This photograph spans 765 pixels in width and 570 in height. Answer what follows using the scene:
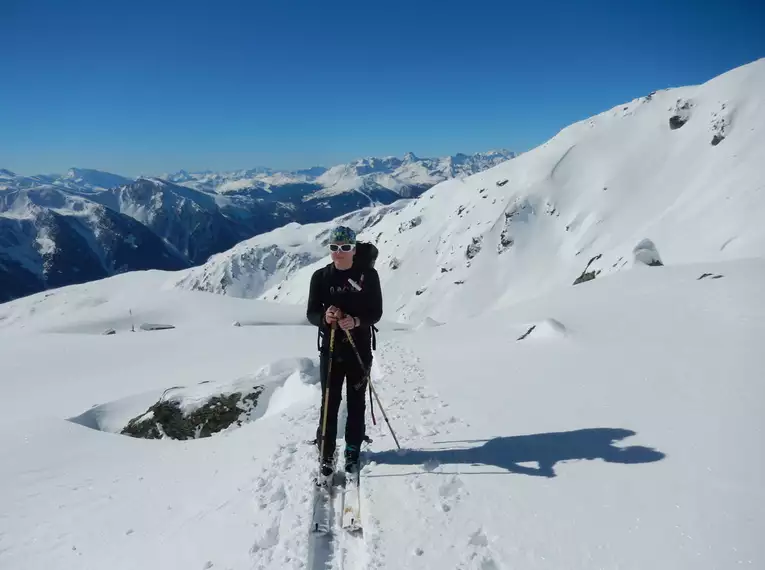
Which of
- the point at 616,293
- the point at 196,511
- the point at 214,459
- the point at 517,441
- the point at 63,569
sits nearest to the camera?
the point at 63,569

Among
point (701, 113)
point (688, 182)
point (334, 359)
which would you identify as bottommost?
point (334, 359)

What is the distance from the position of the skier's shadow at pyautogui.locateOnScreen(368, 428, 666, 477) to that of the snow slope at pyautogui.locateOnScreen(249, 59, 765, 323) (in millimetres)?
44571

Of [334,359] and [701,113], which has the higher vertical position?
[701,113]

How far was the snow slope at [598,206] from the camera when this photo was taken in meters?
58.5

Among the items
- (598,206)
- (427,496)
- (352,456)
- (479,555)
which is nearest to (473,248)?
(598,206)

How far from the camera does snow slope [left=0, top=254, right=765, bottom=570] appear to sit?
514 cm

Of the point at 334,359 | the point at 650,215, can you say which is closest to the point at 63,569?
the point at 334,359

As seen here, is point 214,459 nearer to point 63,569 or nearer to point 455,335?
point 63,569

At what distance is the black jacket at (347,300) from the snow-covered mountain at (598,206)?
1821 inches

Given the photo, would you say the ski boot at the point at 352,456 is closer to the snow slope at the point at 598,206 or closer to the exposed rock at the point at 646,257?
the exposed rock at the point at 646,257

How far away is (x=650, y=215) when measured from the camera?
80.6 meters

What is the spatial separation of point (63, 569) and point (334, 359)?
14.5ft

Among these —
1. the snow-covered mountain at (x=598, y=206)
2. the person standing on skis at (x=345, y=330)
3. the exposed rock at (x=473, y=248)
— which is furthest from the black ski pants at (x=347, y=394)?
the exposed rock at (x=473, y=248)

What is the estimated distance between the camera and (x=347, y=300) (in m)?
7.14
